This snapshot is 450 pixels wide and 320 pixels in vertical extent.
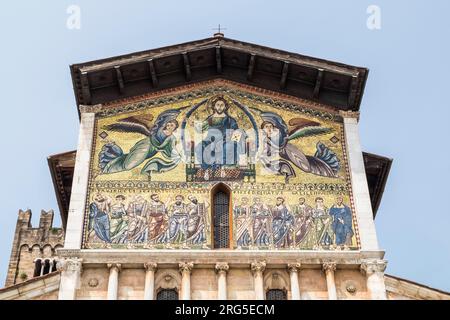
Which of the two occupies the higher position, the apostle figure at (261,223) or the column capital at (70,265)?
the apostle figure at (261,223)

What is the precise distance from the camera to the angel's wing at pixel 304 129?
2489 centimetres

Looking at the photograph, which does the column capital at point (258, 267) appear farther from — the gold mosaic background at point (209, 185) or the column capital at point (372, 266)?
the column capital at point (372, 266)

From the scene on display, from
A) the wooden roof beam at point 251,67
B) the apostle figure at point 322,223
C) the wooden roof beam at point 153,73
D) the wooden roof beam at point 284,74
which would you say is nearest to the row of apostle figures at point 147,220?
the apostle figure at point 322,223

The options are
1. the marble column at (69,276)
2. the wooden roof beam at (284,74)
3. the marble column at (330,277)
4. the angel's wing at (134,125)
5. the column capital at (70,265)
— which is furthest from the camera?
the wooden roof beam at (284,74)

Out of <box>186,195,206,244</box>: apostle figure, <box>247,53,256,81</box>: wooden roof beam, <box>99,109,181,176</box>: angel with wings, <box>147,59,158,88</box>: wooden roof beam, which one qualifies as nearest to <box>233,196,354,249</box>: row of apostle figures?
<box>186,195,206,244</box>: apostle figure

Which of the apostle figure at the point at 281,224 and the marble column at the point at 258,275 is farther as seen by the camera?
the apostle figure at the point at 281,224

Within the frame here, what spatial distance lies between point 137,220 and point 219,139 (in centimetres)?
326

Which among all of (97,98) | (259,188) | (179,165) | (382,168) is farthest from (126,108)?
(382,168)

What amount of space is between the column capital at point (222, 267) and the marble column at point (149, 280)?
54.9 inches

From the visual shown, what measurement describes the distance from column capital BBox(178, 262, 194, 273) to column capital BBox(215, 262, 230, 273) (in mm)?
580

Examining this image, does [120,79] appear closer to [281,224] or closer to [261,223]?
[261,223]

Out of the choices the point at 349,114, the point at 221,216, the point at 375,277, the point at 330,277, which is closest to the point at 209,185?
the point at 221,216

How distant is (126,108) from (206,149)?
2.59 m

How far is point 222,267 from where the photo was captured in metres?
21.9
